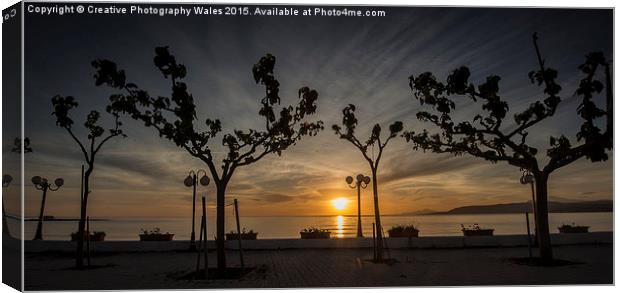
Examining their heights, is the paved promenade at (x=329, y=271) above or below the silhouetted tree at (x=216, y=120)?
below

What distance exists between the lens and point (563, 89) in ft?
49.8

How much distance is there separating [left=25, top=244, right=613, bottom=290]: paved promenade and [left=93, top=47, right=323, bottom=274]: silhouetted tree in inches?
61.0

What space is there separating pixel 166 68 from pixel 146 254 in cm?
660

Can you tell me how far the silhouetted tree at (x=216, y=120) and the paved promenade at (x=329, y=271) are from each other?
155 cm

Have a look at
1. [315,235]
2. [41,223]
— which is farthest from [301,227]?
[41,223]

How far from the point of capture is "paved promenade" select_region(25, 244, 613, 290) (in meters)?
13.9

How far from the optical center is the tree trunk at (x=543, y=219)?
1609cm

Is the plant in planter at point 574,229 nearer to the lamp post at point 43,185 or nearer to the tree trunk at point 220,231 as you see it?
the tree trunk at point 220,231

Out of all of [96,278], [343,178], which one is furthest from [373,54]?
[96,278]

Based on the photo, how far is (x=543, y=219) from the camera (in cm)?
1620

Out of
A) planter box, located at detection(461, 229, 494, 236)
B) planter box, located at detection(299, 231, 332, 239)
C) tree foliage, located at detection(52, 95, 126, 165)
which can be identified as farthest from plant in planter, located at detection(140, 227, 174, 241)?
planter box, located at detection(461, 229, 494, 236)

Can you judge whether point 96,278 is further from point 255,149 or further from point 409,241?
point 409,241

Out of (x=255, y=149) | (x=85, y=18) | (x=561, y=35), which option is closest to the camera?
(x=85, y=18)

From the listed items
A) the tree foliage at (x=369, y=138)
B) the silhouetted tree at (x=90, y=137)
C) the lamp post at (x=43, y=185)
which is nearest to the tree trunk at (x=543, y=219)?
A: the tree foliage at (x=369, y=138)
